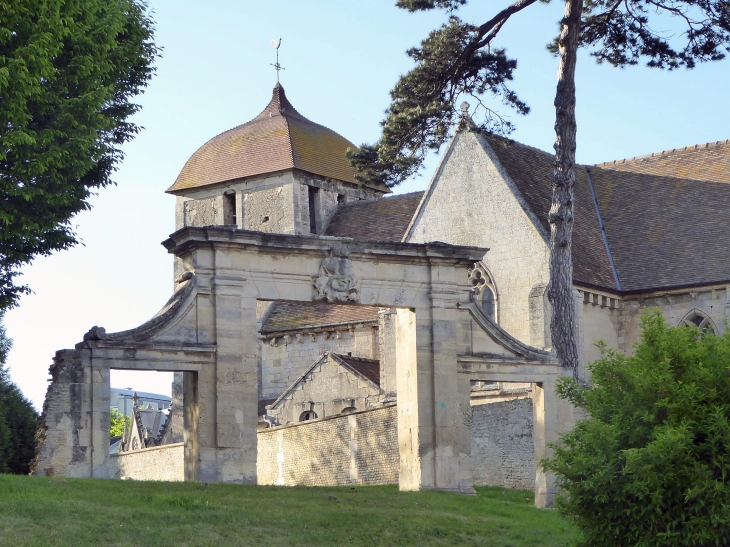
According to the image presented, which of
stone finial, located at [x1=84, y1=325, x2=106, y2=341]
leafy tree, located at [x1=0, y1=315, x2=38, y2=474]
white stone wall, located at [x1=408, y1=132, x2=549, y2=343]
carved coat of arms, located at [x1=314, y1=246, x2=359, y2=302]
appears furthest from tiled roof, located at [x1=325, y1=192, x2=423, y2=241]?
stone finial, located at [x1=84, y1=325, x2=106, y2=341]

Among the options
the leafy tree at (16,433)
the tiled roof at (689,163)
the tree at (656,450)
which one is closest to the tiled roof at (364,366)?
the tiled roof at (689,163)

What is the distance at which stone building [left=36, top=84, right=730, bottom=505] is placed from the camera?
1939 centimetres

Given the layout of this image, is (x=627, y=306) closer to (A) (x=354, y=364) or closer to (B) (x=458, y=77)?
(A) (x=354, y=364)

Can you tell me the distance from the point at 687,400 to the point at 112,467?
2882cm

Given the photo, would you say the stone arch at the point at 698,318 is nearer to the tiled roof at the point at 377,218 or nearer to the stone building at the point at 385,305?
the stone building at the point at 385,305

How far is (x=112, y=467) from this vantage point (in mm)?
39844

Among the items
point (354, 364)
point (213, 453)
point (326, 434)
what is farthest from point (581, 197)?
point (213, 453)

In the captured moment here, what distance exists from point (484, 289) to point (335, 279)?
13680 mm

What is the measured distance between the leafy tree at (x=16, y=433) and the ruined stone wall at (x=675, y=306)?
14918 mm

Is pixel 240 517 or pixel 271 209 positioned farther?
pixel 271 209

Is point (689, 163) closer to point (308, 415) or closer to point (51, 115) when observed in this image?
point (308, 415)

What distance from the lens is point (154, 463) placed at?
1431 inches


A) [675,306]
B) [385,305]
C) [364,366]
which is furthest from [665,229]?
[385,305]

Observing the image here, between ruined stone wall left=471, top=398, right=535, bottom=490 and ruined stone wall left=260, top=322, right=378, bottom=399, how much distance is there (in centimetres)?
796
